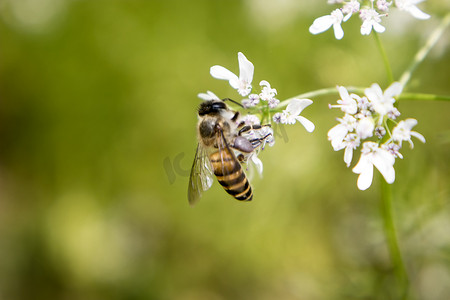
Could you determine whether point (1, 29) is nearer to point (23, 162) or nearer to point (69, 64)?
point (69, 64)

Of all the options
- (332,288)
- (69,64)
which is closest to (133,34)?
(69,64)

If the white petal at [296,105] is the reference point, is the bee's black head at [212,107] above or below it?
above

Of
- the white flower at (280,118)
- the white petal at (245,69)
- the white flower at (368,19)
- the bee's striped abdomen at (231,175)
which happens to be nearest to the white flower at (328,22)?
the white flower at (368,19)

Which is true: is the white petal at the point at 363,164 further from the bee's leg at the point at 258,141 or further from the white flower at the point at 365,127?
the bee's leg at the point at 258,141

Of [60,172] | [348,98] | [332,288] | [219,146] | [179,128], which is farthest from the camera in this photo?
[60,172]

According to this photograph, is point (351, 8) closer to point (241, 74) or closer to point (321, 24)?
point (321, 24)

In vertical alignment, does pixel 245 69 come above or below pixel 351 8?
below

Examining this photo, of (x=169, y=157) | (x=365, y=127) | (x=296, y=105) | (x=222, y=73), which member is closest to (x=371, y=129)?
(x=365, y=127)
